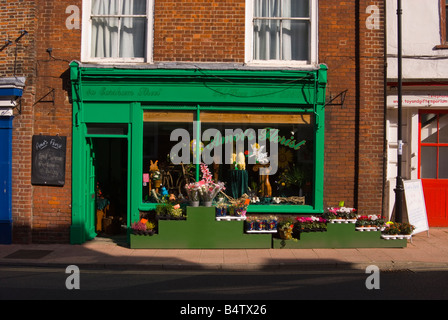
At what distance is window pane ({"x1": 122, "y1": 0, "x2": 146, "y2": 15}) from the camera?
10278 mm

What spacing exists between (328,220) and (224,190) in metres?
2.51

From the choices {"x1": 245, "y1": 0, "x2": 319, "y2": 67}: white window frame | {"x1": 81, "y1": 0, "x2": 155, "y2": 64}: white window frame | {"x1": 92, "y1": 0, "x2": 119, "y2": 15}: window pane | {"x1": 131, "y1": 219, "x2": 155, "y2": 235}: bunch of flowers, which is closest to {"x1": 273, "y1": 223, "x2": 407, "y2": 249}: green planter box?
{"x1": 131, "y1": 219, "x2": 155, "y2": 235}: bunch of flowers

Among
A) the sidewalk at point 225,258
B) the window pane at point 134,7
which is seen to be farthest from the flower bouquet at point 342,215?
the window pane at point 134,7

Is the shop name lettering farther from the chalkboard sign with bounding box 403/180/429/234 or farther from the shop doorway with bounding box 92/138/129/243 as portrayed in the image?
the chalkboard sign with bounding box 403/180/429/234

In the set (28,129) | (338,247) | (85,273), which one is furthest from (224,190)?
(28,129)

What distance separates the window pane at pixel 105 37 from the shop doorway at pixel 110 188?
215cm

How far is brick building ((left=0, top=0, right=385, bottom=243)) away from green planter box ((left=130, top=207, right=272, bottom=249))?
0.88 metres

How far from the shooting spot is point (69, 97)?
390 inches

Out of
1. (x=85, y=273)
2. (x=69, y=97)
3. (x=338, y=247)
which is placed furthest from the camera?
(x=69, y=97)

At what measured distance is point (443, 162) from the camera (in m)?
11.1

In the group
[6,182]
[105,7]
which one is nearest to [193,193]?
[6,182]

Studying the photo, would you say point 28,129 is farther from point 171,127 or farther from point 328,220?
point 328,220

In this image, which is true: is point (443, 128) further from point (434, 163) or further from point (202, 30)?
point (202, 30)

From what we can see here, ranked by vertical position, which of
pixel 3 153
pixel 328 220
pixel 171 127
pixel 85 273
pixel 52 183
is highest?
pixel 171 127
